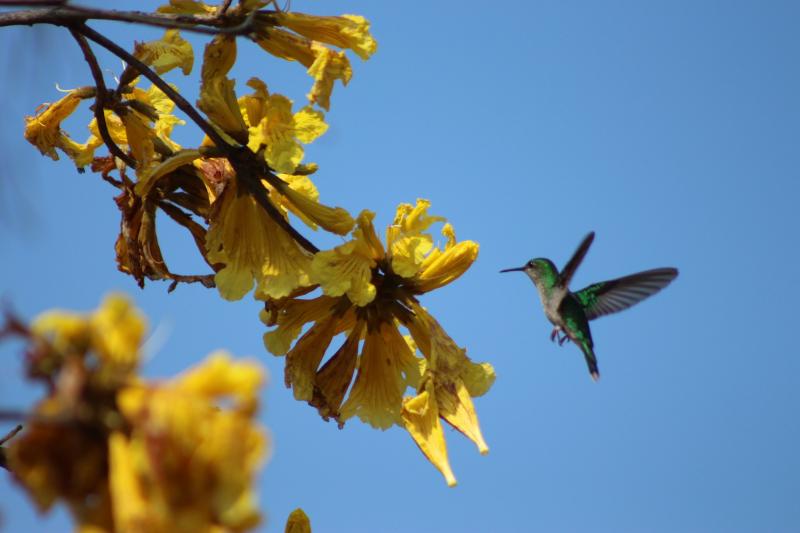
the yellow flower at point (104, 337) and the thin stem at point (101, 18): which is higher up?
the thin stem at point (101, 18)

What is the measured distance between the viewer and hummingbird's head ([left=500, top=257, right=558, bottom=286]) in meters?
5.68

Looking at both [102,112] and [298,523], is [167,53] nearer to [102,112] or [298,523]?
[102,112]

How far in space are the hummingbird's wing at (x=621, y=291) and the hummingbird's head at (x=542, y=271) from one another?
182 millimetres

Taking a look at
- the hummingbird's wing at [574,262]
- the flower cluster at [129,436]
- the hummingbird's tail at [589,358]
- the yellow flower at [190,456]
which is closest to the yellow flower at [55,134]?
the hummingbird's wing at [574,262]

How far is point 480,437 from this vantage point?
4293mm

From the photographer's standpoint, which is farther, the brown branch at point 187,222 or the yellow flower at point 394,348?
the brown branch at point 187,222

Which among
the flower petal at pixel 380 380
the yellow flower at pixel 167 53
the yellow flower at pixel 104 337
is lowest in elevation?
the yellow flower at pixel 104 337

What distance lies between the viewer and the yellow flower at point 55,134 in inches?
189

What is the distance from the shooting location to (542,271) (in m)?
5.73

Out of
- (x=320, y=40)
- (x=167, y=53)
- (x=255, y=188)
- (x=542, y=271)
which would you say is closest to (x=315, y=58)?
(x=320, y=40)

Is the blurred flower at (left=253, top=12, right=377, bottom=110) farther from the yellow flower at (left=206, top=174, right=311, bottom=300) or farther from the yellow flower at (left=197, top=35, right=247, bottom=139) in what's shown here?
the yellow flower at (left=206, top=174, right=311, bottom=300)

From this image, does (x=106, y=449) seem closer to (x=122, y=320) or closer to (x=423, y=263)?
(x=122, y=320)

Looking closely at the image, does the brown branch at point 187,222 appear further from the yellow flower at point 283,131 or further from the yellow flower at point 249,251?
the yellow flower at point 283,131

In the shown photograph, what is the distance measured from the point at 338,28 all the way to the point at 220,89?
Answer: 49cm
